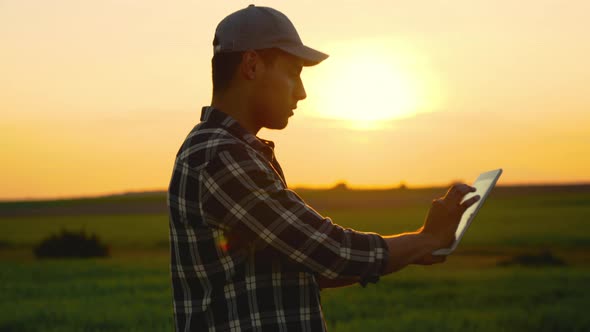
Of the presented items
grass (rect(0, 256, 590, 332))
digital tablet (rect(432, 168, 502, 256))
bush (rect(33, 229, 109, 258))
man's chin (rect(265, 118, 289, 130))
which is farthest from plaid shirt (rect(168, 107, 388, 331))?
bush (rect(33, 229, 109, 258))

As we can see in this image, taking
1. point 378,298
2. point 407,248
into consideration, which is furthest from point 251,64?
point 378,298

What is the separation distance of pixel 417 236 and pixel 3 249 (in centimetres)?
3745

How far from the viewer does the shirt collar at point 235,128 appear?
3072 mm

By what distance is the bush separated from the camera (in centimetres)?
3097

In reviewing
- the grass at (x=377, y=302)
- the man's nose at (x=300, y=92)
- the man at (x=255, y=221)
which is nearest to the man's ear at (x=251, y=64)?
the man at (x=255, y=221)

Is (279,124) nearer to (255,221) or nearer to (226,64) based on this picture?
(226,64)

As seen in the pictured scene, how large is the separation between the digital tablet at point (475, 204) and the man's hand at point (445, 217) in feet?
0.06

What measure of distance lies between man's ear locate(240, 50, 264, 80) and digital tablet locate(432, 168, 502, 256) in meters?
0.80

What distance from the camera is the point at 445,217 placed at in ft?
10.1

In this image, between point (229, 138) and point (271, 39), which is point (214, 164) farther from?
point (271, 39)

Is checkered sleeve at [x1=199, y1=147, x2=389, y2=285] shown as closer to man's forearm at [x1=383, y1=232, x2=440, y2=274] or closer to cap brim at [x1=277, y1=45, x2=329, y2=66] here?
man's forearm at [x1=383, y1=232, x2=440, y2=274]

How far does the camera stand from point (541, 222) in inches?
2029

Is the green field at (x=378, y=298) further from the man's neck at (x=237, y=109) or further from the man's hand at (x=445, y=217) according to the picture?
the man's neck at (x=237, y=109)

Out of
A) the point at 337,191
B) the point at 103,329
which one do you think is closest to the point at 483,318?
the point at 103,329
